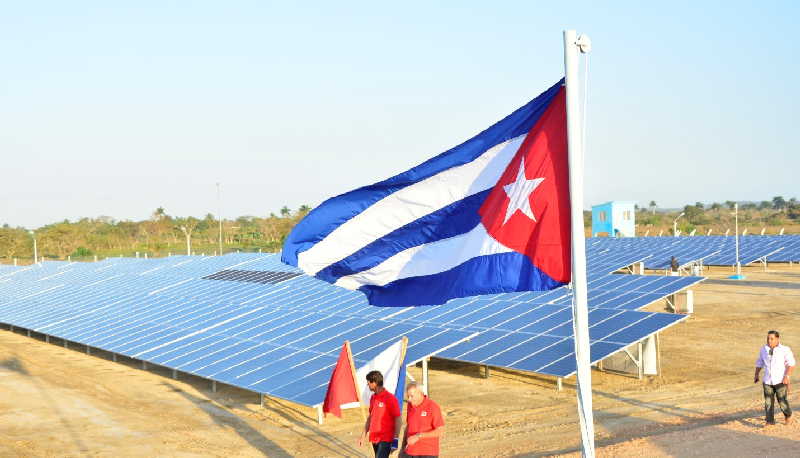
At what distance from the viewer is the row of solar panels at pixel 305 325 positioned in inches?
705

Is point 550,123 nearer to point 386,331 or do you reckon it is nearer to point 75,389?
point 386,331

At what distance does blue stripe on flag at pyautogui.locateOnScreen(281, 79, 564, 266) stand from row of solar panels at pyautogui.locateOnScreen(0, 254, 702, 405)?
7.41 m

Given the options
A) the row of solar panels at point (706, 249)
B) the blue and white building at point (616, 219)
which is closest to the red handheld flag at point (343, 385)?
the row of solar panels at point (706, 249)

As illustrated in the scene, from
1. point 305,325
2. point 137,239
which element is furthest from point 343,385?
point 137,239

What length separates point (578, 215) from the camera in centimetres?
661

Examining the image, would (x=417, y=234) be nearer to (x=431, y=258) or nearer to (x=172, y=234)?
(x=431, y=258)

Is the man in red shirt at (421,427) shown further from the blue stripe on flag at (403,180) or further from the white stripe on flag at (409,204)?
the blue stripe on flag at (403,180)

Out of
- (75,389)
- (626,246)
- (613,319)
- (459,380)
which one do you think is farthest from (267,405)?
(626,246)

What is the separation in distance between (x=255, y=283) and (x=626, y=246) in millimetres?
29633

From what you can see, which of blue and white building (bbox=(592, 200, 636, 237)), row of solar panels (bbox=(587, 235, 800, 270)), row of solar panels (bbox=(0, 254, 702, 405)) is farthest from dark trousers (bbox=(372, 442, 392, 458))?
blue and white building (bbox=(592, 200, 636, 237))

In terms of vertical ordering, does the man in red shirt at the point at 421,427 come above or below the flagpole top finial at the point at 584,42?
below

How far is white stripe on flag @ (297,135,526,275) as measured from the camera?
7.68m

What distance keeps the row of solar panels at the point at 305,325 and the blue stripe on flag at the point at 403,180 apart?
741 centimetres

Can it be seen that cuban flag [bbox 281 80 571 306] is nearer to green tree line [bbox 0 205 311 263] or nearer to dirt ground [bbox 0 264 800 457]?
dirt ground [bbox 0 264 800 457]
